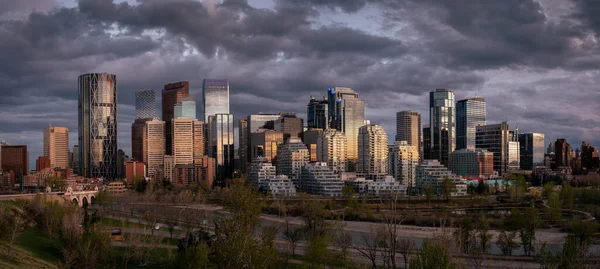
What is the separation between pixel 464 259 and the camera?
44.9 metres

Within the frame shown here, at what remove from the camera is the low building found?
137 m

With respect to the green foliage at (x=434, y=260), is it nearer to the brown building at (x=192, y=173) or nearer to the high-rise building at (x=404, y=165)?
the high-rise building at (x=404, y=165)

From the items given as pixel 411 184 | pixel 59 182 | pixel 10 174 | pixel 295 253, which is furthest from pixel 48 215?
pixel 10 174

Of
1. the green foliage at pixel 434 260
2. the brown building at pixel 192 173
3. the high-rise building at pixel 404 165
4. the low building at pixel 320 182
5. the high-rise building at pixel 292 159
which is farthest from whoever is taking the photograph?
the brown building at pixel 192 173

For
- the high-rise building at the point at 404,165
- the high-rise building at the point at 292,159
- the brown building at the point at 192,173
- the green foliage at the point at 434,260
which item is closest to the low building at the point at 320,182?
the high-rise building at the point at 292,159

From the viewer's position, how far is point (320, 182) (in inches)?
5522

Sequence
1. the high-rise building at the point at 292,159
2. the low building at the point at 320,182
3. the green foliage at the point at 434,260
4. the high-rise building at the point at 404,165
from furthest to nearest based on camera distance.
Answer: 1. the high-rise building at the point at 404,165
2. the high-rise building at the point at 292,159
3. the low building at the point at 320,182
4. the green foliage at the point at 434,260

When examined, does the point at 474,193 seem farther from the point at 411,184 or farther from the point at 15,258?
the point at 15,258

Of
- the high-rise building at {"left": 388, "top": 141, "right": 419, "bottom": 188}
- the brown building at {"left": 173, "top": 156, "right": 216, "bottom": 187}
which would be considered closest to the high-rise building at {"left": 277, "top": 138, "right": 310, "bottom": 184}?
the brown building at {"left": 173, "top": 156, "right": 216, "bottom": 187}

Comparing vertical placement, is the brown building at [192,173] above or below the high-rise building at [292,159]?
below

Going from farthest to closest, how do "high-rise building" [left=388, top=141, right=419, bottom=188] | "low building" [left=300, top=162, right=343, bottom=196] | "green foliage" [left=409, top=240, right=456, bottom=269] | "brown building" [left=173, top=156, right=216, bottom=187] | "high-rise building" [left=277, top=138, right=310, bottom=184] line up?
"brown building" [left=173, top=156, right=216, bottom=187] → "high-rise building" [left=388, top=141, right=419, bottom=188] → "high-rise building" [left=277, top=138, right=310, bottom=184] → "low building" [left=300, top=162, right=343, bottom=196] → "green foliage" [left=409, top=240, right=456, bottom=269]

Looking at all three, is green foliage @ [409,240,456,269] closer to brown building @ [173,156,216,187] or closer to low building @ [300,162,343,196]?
low building @ [300,162,343,196]

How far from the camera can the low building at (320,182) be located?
5408 inches

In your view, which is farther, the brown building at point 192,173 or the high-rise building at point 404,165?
the brown building at point 192,173
